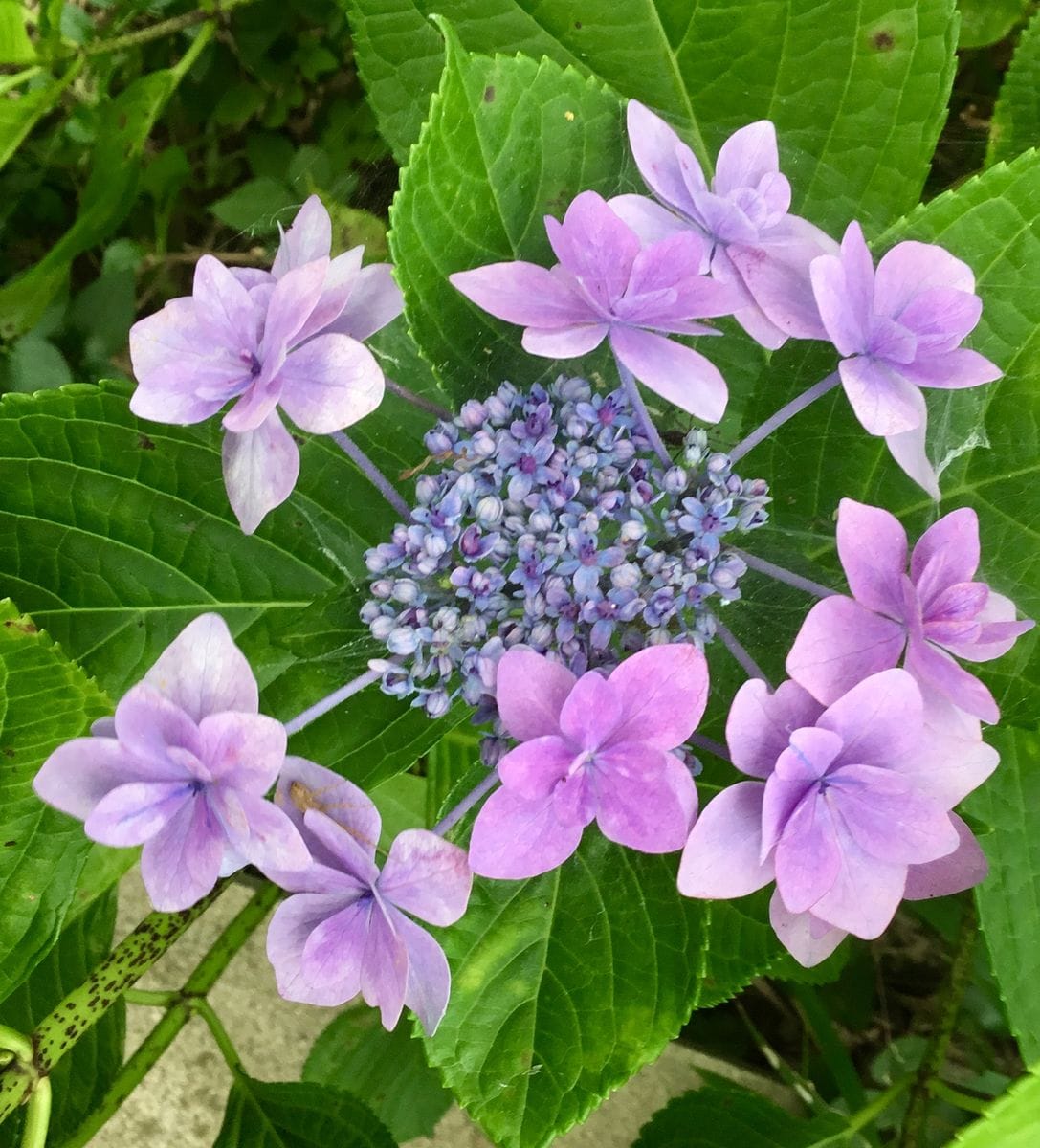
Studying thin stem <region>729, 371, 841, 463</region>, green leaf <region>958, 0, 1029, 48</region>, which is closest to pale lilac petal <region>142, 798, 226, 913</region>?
thin stem <region>729, 371, 841, 463</region>

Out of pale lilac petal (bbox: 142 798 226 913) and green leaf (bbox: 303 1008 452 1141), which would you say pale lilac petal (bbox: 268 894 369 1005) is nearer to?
pale lilac petal (bbox: 142 798 226 913)

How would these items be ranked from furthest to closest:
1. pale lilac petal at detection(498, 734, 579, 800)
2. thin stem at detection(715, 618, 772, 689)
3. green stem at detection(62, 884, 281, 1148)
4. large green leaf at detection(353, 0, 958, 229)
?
green stem at detection(62, 884, 281, 1148)
large green leaf at detection(353, 0, 958, 229)
thin stem at detection(715, 618, 772, 689)
pale lilac petal at detection(498, 734, 579, 800)

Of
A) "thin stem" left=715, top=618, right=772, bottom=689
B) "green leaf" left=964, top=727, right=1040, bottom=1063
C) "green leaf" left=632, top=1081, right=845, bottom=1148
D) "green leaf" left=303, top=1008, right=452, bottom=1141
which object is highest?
"thin stem" left=715, top=618, right=772, bottom=689

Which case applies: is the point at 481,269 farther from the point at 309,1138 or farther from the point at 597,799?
the point at 309,1138

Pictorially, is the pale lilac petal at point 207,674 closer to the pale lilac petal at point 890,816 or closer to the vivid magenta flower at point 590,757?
the vivid magenta flower at point 590,757

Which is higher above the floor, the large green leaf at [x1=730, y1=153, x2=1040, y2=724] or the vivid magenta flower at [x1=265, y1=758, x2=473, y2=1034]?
the large green leaf at [x1=730, y1=153, x2=1040, y2=724]

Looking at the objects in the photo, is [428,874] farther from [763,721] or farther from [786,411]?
[786,411]

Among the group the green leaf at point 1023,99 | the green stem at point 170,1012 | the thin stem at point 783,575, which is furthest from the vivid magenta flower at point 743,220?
the green stem at point 170,1012
